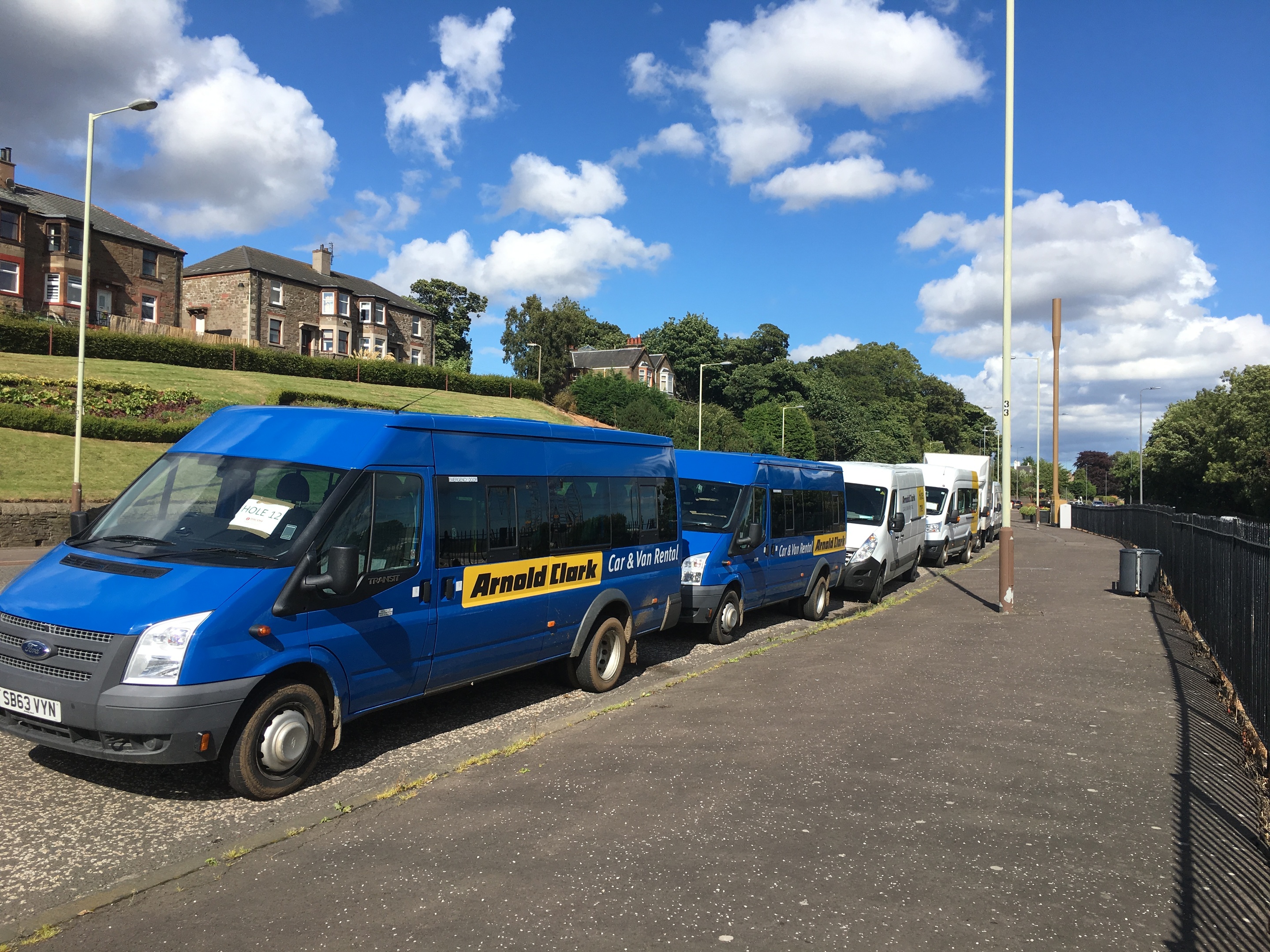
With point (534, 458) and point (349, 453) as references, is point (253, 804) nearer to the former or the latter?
point (349, 453)

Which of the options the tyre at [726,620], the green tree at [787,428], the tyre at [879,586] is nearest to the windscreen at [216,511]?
the tyre at [726,620]

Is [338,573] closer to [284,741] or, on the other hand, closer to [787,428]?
[284,741]

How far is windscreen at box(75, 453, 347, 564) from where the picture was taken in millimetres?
5625

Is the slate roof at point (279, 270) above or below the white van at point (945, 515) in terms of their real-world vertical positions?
above

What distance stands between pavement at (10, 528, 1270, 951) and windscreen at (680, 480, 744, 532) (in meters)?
3.18

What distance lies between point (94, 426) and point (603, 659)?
2720 centimetres

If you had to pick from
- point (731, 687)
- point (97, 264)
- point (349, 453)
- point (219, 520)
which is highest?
point (97, 264)

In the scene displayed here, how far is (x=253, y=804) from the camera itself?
5.43 m

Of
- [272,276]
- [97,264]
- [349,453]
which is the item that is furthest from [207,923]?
[272,276]

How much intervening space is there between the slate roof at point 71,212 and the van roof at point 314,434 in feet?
162

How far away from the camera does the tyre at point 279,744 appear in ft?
17.3

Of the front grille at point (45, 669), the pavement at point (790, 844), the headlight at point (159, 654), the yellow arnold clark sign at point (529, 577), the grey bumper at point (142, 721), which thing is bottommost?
the pavement at point (790, 844)

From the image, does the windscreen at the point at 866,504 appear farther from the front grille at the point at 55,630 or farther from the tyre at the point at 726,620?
the front grille at the point at 55,630

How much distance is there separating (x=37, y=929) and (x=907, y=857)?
13.7 ft
